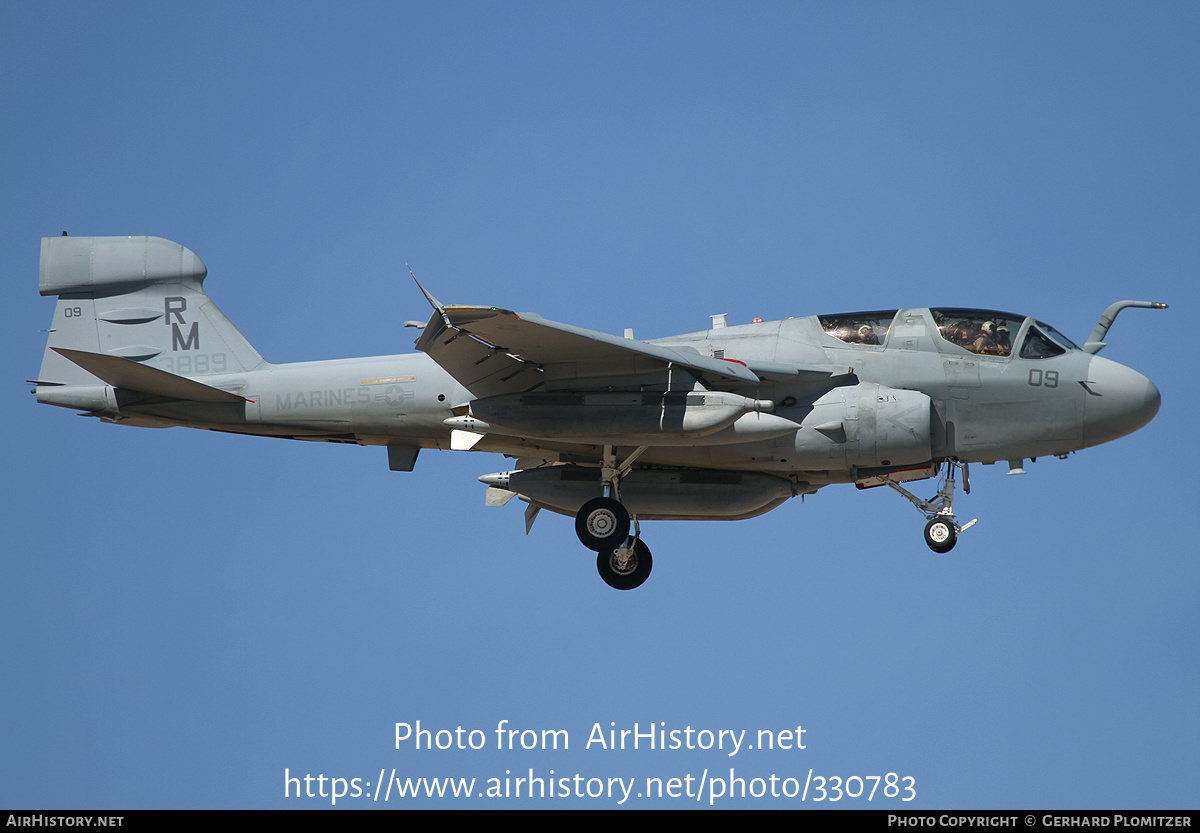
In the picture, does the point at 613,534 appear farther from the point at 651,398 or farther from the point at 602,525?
the point at 651,398

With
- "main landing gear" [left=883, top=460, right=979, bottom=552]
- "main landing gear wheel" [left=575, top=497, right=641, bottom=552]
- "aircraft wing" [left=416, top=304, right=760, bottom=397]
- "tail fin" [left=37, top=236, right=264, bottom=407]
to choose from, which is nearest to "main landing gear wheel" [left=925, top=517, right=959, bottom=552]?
"main landing gear" [left=883, top=460, right=979, bottom=552]

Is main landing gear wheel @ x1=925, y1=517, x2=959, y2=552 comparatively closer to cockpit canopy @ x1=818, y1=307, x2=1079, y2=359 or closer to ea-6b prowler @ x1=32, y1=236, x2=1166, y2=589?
ea-6b prowler @ x1=32, y1=236, x2=1166, y2=589

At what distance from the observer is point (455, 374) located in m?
17.7

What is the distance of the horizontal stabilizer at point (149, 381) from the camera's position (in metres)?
18.2

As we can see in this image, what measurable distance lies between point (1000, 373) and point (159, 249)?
13.3m

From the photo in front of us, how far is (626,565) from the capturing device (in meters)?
19.0

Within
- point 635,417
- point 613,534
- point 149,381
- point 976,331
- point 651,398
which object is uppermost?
point 976,331

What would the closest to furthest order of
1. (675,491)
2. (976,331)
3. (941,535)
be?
(976,331) → (941,535) → (675,491)

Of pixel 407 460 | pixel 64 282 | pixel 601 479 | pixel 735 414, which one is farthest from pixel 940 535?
pixel 64 282

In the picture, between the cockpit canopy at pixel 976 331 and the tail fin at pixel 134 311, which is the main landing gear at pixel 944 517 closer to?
the cockpit canopy at pixel 976 331

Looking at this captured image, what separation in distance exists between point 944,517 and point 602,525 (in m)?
4.95

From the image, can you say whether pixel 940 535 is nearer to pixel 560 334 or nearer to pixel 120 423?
pixel 560 334

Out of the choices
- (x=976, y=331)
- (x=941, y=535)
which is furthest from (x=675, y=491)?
(x=976, y=331)

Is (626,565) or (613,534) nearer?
(613,534)
